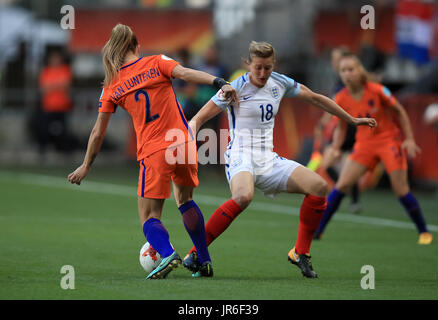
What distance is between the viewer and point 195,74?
7.21 metres

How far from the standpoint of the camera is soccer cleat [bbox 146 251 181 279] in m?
7.33

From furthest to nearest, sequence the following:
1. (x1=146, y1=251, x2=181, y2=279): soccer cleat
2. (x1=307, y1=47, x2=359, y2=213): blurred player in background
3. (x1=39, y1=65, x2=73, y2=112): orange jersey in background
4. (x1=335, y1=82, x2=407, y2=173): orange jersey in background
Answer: (x1=39, y1=65, x2=73, y2=112): orange jersey in background → (x1=307, y1=47, x2=359, y2=213): blurred player in background → (x1=335, y1=82, x2=407, y2=173): orange jersey in background → (x1=146, y1=251, x2=181, y2=279): soccer cleat

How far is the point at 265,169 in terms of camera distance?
812 cm

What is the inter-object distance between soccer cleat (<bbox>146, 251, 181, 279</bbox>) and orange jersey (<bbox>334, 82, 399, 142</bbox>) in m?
4.04

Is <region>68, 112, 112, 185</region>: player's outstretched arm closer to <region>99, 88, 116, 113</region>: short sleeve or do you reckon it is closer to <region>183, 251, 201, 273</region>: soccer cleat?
<region>99, 88, 116, 113</region>: short sleeve

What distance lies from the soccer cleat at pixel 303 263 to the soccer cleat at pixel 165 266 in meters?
1.26

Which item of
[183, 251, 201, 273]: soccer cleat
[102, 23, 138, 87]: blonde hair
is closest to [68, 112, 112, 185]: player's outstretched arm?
[102, 23, 138, 87]: blonde hair

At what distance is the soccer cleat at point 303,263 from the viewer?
7.95 meters

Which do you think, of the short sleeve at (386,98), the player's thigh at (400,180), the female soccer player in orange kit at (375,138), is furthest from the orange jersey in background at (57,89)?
the player's thigh at (400,180)

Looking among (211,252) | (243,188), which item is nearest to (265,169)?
(243,188)

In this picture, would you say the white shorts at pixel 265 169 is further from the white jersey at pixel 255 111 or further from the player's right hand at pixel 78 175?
the player's right hand at pixel 78 175

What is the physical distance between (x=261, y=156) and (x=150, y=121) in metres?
1.17

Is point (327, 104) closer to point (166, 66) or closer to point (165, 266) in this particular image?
point (166, 66)
